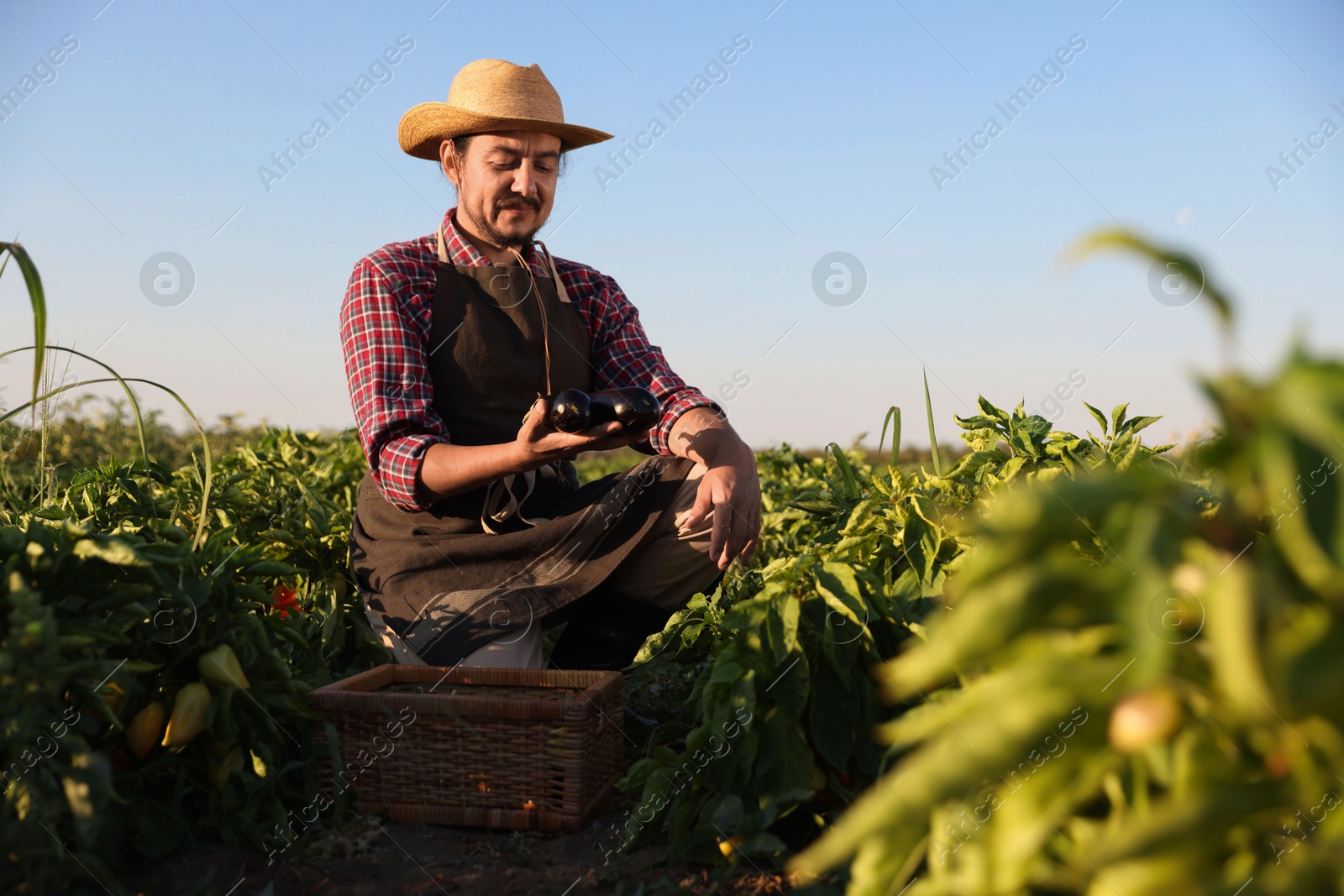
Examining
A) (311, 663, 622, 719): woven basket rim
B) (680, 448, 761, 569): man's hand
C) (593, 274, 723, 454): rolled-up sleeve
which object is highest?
(593, 274, 723, 454): rolled-up sleeve

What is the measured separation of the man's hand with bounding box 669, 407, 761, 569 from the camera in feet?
8.20

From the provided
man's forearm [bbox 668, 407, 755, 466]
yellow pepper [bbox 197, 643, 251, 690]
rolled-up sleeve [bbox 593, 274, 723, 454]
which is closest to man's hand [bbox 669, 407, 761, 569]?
man's forearm [bbox 668, 407, 755, 466]

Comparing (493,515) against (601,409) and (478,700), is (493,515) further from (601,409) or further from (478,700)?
(478,700)

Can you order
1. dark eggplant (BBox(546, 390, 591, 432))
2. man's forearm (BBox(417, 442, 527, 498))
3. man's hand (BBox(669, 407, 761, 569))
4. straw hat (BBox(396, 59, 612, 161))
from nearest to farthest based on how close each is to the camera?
dark eggplant (BBox(546, 390, 591, 432)) < man's forearm (BBox(417, 442, 527, 498)) < man's hand (BBox(669, 407, 761, 569)) < straw hat (BBox(396, 59, 612, 161))

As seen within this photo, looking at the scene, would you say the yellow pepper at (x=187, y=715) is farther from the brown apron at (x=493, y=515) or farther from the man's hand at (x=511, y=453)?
the brown apron at (x=493, y=515)

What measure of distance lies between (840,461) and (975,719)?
4.34 ft

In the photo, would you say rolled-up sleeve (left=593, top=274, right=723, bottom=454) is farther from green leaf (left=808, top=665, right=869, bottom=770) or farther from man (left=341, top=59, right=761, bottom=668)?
green leaf (left=808, top=665, right=869, bottom=770)

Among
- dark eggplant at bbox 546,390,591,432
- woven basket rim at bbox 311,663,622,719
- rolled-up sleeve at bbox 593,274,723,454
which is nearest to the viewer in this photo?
woven basket rim at bbox 311,663,622,719

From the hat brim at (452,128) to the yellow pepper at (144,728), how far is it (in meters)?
1.98

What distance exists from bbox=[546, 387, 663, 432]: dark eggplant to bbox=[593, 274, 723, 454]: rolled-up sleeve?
635 mm

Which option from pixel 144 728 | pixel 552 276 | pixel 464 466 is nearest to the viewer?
pixel 144 728

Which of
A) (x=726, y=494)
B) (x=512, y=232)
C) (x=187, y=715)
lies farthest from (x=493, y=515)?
(x=187, y=715)

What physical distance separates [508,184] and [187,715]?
1913 mm

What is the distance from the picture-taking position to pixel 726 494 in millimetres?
2504
